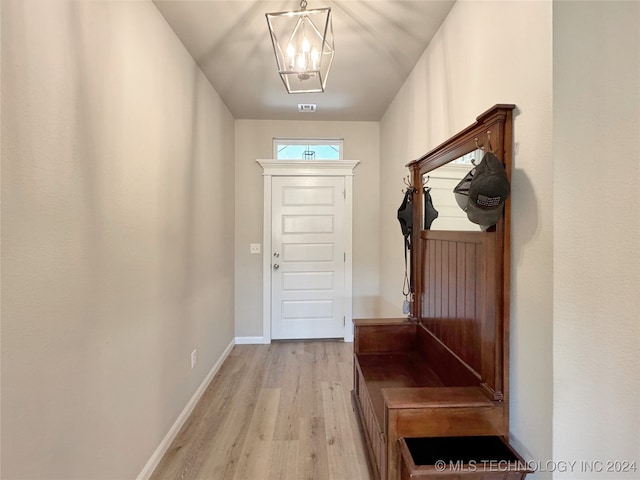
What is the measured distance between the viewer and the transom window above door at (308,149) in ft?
11.8

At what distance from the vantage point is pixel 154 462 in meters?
1.67

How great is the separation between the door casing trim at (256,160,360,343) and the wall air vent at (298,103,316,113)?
0.55 meters

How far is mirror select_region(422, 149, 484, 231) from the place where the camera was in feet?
4.76

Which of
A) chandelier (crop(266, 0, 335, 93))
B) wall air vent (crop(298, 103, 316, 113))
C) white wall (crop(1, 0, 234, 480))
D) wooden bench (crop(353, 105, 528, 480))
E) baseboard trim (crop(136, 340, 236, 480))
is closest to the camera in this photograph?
white wall (crop(1, 0, 234, 480))

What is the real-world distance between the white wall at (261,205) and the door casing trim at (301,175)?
63mm

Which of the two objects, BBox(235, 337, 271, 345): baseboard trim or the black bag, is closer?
the black bag

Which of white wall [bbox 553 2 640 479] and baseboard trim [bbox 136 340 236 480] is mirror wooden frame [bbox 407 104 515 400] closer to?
white wall [bbox 553 2 640 479]

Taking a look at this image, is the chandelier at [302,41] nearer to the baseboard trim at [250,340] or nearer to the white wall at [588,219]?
the white wall at [588,219]

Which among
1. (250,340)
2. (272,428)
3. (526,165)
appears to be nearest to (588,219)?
(526,165)

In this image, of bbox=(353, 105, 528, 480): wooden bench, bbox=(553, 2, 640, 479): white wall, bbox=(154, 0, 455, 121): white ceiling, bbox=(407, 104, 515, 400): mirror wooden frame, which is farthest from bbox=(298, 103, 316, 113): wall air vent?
bbox=(553, 2, 640, 479): white wall

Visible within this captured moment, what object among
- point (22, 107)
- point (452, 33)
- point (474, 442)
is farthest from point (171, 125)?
point (474, 442)

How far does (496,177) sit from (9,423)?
1776 mm

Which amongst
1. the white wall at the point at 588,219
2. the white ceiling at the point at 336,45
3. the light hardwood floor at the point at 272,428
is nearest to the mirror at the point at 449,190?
the white wall at the point at 588,219

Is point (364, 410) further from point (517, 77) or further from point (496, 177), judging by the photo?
point (517, 77)
